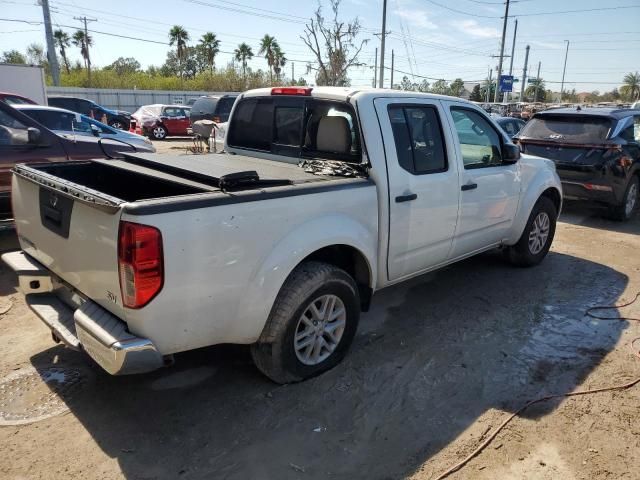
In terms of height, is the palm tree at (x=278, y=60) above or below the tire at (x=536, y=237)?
above

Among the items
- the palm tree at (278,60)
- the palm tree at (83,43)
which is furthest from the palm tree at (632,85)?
the palm tree at (83,43)

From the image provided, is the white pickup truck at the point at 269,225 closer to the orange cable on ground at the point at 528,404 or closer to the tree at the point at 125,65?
the orange cable on ground at the point at 528,404

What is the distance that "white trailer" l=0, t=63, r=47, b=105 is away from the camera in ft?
52.6

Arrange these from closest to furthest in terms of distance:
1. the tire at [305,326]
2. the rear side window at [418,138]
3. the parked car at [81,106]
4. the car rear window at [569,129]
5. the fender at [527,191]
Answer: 1. the tire at [305,326]
2. the rear side window at [418,138]
3. the fender at [527,191]
4. the car rear window at [569,129]
5. the parked car at [81,106]

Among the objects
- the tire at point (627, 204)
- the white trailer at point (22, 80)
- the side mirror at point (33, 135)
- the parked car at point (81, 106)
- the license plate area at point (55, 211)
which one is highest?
the white trailer at point (22, 80)

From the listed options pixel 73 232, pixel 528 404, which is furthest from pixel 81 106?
pixel 528 404

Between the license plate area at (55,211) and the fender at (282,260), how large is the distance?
1128mm

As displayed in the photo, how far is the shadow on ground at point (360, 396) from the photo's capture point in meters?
2.68

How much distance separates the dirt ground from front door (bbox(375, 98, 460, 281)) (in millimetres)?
685

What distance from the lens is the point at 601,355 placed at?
12.7 ft

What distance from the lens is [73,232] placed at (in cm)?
281

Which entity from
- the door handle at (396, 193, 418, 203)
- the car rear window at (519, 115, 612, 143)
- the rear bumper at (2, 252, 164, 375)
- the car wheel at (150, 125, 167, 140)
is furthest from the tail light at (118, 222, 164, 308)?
the car wheel at (150, 125, 167, 140)

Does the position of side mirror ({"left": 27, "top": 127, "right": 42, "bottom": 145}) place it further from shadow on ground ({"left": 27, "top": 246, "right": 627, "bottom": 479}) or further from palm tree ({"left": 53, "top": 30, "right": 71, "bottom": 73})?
palm tree ({"left": 53, "top": 30, "right": 71, "bottom": 73})

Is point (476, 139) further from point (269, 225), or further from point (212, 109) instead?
point (212, 109)
